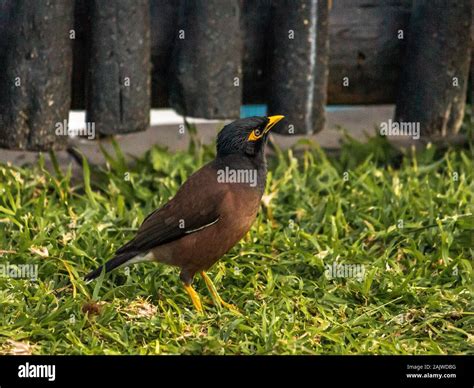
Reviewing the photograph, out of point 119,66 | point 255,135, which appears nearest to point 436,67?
point 119,66

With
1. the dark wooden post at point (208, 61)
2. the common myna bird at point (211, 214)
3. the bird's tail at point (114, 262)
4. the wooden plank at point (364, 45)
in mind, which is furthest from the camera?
the wooden plank at point (364, 45)

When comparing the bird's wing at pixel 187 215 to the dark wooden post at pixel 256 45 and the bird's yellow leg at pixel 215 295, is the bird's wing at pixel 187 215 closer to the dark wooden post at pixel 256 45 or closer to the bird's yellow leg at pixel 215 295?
the bird's yellow leg at pixel 215 295

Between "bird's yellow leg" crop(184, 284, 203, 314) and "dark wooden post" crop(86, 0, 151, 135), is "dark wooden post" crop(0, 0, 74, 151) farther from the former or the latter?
"bird's yellow leg" crop(184, 284, 203, 314)

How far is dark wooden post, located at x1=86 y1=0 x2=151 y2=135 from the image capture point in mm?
6453

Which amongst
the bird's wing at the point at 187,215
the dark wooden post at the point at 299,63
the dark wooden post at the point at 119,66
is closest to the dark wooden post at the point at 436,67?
the dark wooden post at the point at 299,63

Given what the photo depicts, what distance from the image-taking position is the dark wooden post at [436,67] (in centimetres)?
713

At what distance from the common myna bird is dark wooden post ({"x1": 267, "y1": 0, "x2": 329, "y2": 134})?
1691mm

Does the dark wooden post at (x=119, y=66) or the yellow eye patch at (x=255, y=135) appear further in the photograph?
the dark wooden post at (x=119, y=66)

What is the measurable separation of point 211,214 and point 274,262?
2.37 feet

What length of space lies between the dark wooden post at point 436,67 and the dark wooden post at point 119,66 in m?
1.86

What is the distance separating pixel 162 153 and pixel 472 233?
86.5 inches

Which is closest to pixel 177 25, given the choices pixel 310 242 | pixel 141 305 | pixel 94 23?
pixel 94 23

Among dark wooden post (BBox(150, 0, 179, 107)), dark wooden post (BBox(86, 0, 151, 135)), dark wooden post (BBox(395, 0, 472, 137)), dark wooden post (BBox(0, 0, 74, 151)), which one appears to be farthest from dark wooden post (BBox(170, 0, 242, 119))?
dark wooden post (BBox(395, 0, 472, 137))

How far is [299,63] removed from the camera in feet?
22.5
